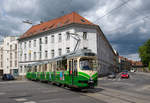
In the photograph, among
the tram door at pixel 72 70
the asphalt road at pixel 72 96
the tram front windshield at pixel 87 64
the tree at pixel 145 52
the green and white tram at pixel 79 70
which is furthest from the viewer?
the tree at pixel 145 52

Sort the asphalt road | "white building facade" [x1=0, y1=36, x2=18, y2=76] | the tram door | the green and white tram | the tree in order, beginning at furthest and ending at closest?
the tree
"white building facade" [x1=0, y1=36, x2=18, y2=76]
the tram door
the green and white tram
the asphalt road

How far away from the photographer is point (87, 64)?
14023 mm

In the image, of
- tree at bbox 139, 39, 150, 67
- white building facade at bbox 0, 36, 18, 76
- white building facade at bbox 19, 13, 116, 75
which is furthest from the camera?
tree at bbox 139, 39, 150, 67

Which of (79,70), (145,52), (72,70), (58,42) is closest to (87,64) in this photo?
(79,70)

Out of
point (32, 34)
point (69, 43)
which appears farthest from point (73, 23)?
point (32, 34)

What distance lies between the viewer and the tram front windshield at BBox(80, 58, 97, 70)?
542 inches

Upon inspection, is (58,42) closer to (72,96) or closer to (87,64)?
(87,64)

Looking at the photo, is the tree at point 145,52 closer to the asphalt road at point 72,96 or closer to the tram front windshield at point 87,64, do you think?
the asphalt road at point 72,96

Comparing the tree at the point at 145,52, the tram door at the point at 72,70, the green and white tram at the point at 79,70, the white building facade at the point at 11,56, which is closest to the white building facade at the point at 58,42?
the white building facade at the point at 11,56

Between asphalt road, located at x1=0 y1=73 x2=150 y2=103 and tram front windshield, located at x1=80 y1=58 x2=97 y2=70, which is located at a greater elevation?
tram front windshield, located at x1=80 y1=58 x2=97 y2=70

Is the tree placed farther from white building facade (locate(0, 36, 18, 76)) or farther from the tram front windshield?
the tram front windshield

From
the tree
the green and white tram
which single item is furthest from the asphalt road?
the tree

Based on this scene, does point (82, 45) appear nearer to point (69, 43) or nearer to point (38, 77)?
point (69, 43)

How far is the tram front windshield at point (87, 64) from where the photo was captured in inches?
542
